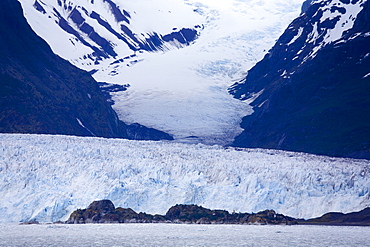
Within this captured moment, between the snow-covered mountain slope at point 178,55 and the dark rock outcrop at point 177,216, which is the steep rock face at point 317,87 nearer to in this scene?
the snow-covered mountain slope at point 178,55

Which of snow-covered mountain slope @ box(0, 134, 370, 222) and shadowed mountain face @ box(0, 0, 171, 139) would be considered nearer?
snow-covered mountain slope @ box(0, 134, 370, 222)

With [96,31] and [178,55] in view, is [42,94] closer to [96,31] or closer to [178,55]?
[178,55]

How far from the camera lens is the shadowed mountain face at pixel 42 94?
83.1 metres

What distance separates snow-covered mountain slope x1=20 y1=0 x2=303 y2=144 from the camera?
108375 mm


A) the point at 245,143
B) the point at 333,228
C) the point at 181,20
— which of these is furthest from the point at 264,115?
the point at 181,20

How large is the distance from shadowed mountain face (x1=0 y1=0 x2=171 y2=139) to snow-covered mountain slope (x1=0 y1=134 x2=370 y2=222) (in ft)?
A: 94.9

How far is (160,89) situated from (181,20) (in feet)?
251

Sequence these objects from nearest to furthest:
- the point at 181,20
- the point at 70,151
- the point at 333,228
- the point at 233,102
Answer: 1. the point at 333,228
2. the point at 70,151
3. the point at 233,102
4. the point at 181,20

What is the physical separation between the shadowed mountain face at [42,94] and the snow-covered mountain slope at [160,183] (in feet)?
94.9

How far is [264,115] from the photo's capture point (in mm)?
107562

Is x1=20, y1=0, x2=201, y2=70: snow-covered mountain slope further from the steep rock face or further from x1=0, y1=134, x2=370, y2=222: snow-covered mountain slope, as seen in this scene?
x1=0, y1=134, x2=370, y2=222: snow-covered mountain slope

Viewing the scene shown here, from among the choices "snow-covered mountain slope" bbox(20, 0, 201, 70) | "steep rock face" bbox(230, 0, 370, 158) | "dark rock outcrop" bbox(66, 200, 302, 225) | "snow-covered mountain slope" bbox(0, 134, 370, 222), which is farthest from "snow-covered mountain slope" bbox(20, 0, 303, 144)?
"dark rock outcrop" bbox(66, 200, 302, 225)

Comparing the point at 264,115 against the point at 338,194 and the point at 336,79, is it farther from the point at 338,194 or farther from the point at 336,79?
the point at 338,194

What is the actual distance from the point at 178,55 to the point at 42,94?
Answer: 6187cm
